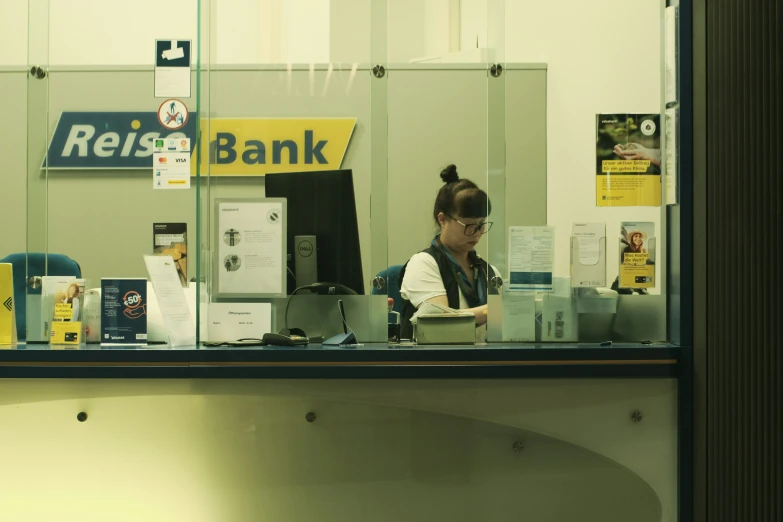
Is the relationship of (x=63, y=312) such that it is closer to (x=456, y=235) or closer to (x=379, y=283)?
(x=379, y=283)

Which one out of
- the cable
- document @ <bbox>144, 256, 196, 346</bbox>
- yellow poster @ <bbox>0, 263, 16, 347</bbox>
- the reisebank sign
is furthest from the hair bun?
yellow poster @ <bbox>0, 263, 16, 347</bbox>

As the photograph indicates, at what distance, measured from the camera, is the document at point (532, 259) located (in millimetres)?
2510

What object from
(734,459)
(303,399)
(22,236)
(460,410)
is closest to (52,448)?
(303,399)

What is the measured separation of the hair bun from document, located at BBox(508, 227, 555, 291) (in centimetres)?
65

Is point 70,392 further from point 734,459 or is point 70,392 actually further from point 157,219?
point 734,459

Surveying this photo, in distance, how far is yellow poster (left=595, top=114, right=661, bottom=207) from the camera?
2506 millimetres

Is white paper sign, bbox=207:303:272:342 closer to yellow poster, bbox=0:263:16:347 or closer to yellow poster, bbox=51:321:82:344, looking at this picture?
yellow poster, bbox=51:321:82:344

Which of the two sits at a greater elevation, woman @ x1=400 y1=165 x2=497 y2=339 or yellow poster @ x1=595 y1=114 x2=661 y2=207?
yellow poster @ x1=595 y1=114 x2=661 y2=207

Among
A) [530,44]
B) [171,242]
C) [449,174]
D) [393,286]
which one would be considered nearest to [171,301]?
[171,242]

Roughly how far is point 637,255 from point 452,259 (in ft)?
2.56

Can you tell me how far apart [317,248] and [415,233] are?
83 cm

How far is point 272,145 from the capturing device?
2703mm

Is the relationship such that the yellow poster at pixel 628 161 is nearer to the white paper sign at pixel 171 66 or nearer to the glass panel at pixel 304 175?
the glass panel at pixel 304 175

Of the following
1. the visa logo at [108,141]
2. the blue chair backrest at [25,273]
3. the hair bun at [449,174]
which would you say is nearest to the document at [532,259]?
the hair bun at [449,174]
